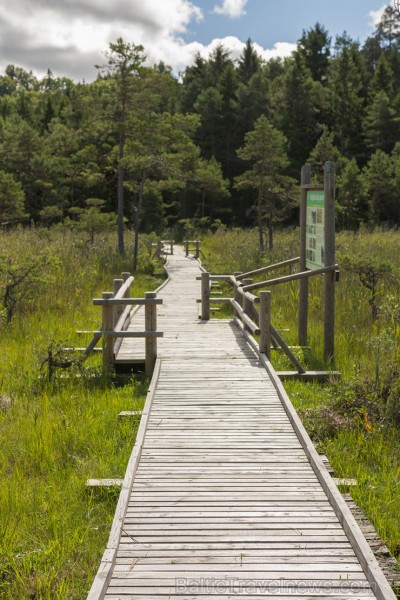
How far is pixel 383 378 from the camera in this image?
6609 mm

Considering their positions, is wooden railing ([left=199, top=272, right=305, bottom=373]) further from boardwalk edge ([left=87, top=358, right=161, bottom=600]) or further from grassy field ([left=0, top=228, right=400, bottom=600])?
boardwalk edge ([left=87, top=358, right=161, bottom=600])

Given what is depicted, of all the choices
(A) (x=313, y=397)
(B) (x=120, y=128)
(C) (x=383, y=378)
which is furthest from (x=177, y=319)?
(B) (x=120, y=128)

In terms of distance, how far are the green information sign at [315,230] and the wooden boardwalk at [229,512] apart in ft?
8.60

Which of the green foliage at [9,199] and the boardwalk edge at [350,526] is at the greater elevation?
the green foliage at [9,199]

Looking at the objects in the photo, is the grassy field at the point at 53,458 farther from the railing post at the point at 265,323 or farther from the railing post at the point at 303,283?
the railing post at the point at 303,283

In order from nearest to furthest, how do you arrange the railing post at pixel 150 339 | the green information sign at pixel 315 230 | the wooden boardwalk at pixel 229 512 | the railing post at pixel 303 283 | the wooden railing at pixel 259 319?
the wooden boardwalk at pixel 229 512
the wooden railing at pixel 259 319
the railing post at pixel 150 339
the green information sign at pixel 315 230
the railing post at pixel 303 283

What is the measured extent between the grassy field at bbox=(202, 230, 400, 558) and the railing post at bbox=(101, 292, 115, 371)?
7.70ft

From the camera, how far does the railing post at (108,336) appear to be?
7895 mm

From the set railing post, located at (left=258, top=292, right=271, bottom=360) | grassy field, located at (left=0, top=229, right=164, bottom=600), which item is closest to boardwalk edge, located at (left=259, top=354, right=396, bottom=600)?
grassy field, located at (left=0, top=229, right=164, bottom=600)

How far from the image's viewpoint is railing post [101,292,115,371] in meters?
7.89

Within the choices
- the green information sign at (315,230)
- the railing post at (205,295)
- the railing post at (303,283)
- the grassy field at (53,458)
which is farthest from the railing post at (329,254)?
the railing post at (205,295)

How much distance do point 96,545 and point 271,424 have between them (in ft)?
7.53

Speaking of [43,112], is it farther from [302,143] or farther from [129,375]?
[129,375]

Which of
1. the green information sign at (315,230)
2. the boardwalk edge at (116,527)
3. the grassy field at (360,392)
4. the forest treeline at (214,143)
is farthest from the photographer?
the forest treeline at (214,143)
